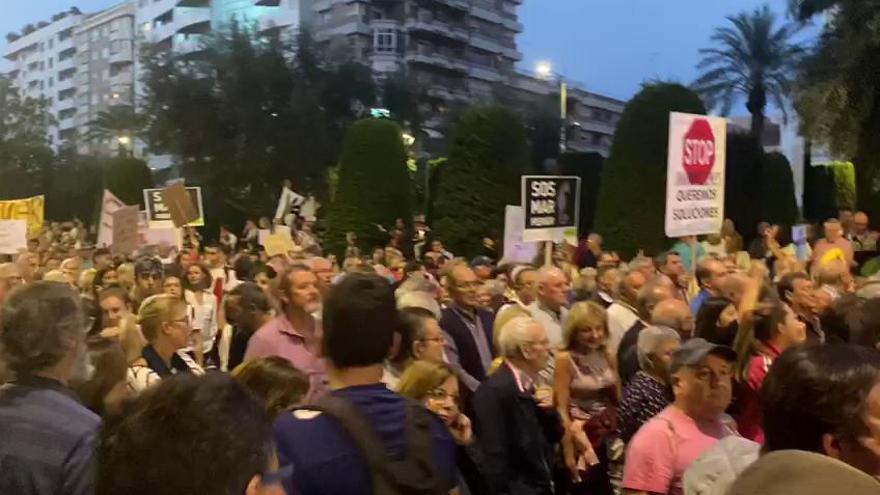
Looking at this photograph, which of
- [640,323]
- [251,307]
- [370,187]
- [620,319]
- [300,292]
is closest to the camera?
[300,292]

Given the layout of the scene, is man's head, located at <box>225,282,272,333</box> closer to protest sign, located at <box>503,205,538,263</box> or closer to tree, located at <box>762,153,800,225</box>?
protest sign, located at <box>503,205,538,263</box>

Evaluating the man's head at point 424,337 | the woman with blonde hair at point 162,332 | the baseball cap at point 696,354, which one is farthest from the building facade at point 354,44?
the baseball cap at point 696,354

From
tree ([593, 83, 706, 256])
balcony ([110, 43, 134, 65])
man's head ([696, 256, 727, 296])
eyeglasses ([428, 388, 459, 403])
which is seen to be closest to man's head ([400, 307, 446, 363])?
eyeglasses ([428, 388, 459, 403])

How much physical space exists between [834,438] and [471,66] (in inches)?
3323

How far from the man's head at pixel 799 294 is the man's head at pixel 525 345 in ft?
6.84

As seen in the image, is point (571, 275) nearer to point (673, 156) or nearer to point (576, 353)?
point (673, 156)

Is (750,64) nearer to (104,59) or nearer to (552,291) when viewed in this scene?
(552,291)

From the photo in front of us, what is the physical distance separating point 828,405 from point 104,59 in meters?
108

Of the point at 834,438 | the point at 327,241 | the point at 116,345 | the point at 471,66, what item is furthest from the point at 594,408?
the point at 471,66

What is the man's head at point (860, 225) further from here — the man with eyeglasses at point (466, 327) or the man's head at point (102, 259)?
the man's head at point (102, 259)

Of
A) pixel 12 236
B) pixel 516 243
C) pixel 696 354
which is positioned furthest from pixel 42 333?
pixel 516 243

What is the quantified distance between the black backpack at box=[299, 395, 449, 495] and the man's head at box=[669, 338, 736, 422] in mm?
1272

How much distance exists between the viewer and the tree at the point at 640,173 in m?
17.0

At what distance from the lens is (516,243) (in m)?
13.0
